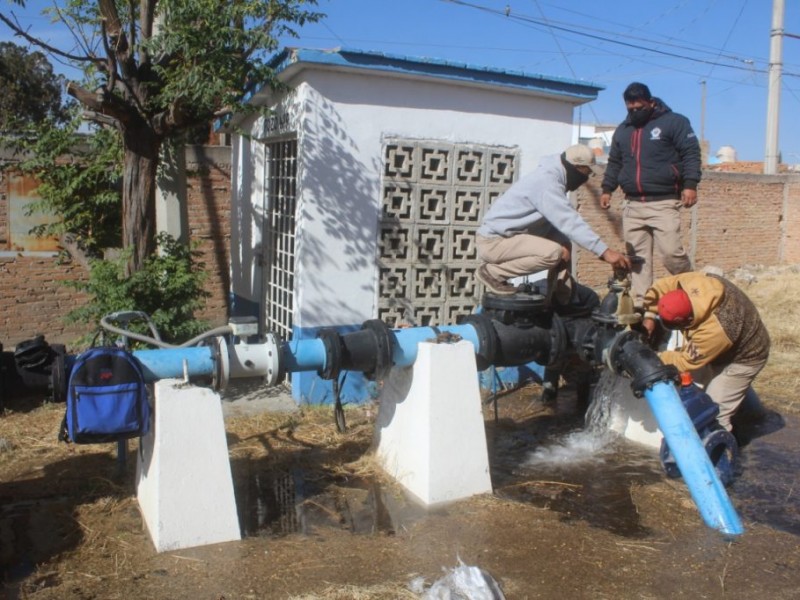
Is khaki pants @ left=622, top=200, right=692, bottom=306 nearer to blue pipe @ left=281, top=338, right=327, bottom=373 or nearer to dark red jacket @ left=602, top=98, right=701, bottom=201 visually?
dark red jacket @ left=602, top=98, right=701, bottom=201

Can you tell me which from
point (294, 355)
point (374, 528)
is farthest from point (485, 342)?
point (374, 528)

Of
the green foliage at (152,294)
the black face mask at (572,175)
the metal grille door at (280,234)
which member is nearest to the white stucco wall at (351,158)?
the metal grille door at (280,234)

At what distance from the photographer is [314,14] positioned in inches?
283

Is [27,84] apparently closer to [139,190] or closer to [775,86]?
[139,190]

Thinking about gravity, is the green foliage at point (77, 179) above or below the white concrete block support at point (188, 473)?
above

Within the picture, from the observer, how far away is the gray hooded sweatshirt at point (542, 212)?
5.59m

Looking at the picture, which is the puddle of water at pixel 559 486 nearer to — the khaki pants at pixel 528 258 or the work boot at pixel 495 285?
the khaki pants at pixel 528 258

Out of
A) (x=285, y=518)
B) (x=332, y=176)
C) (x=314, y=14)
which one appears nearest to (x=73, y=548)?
(x=285, y=518)

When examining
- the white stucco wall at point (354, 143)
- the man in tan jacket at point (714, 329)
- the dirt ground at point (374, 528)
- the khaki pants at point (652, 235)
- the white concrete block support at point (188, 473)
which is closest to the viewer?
the dirt ground at point (374, 528)

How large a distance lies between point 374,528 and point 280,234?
394cm

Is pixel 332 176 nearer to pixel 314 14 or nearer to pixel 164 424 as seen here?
pixel 314 14

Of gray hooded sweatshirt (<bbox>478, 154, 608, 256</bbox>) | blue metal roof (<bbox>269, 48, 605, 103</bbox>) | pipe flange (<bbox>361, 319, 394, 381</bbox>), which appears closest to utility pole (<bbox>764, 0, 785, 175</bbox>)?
blue metal roof (<bbox>269, 48, 605, 103</bbox>)

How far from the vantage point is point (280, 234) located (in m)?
7.91

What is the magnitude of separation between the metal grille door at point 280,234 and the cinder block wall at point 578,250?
1.05m
